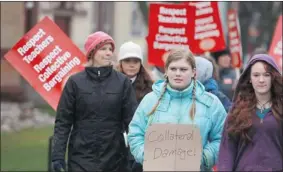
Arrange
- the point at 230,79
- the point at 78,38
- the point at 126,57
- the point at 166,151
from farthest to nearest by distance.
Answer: the point at 78,38 < the point at 230,79 < the point at 126,57 < the point at 166,151

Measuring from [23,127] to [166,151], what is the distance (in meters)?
17.4

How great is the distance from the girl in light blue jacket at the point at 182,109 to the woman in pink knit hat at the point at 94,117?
1.17 m

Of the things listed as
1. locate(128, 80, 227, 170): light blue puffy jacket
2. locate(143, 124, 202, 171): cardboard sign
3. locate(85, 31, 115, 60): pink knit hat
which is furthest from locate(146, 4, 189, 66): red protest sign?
locate(143, 124, 202, 171): cardboard sign

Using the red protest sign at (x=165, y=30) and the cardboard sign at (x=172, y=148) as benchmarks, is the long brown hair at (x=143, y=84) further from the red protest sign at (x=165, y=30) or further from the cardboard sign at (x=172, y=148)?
the cardboard sign at (x=172, y=148)

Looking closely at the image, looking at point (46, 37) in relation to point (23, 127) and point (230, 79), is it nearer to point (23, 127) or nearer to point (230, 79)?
point (230, 79)

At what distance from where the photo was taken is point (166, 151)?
6.34m

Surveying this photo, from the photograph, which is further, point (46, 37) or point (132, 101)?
point (46, 37)

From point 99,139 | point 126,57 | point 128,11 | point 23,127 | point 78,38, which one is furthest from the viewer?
point 128,11

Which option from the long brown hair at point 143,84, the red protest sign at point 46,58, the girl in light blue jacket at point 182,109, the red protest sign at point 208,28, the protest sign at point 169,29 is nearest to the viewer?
the girl in light blue jacket at point 182,109

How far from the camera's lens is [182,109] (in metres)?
6.69

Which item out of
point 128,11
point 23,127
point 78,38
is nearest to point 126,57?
point 23,127

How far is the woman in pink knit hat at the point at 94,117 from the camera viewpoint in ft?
26.1

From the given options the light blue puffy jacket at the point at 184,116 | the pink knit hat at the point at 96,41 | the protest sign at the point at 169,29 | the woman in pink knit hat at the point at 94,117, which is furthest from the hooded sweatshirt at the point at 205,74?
the protest sign at the point at 169,29

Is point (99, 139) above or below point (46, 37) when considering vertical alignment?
below
